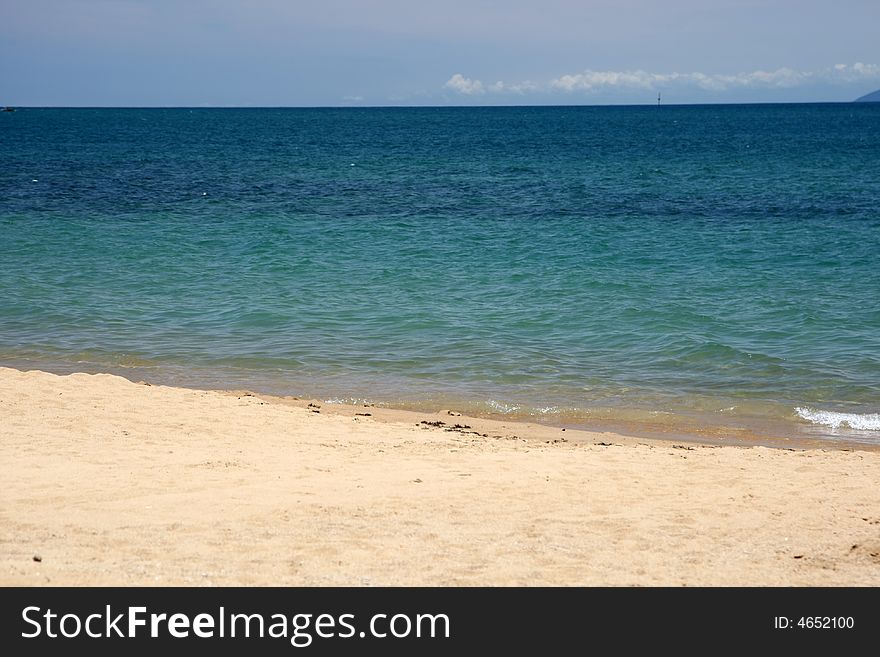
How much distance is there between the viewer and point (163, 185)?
39375 mm

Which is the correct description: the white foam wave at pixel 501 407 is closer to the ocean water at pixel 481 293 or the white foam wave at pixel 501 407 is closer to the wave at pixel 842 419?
the ocean water at pixel 481 293

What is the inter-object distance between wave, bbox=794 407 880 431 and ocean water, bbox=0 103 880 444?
1.4 inches

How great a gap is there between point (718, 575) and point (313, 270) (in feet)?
54.3

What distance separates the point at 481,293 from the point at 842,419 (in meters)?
8.93

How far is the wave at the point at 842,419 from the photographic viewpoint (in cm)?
1140

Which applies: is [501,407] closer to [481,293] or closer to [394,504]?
[394,504]

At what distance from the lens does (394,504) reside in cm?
746

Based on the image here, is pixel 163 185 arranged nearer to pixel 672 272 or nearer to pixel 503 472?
pixel 672 272

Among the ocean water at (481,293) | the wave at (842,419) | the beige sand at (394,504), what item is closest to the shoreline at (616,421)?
the ocean water at (481,293)

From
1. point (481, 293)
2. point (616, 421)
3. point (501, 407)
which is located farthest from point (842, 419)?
point (481, 293)

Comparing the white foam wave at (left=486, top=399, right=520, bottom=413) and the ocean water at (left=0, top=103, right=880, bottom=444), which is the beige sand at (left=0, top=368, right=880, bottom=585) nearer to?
the white foam wave at (left=486, top=399, right=520, bottom=413)

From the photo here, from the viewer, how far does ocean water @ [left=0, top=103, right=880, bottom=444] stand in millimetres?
12938
